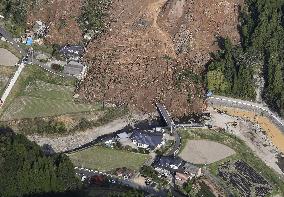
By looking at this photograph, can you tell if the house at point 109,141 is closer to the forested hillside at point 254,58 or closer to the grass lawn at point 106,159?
the grass lawn at point 106,159

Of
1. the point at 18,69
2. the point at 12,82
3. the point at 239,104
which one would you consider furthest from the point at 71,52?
the point at 239,104

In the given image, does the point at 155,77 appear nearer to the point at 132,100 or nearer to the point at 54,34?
the point at 132,100

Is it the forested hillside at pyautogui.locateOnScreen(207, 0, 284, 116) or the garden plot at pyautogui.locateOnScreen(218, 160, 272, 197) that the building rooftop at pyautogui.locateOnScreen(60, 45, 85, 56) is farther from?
the garden plot at pyautogui.locateOnScreen(218, 160, 272, 197)

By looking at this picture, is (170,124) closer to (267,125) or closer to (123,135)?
(123,135)

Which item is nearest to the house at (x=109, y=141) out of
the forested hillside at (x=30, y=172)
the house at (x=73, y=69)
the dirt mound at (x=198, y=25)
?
the forested hillside at (x=30, y=172)

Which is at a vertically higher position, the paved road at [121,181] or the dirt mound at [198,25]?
the dirt mound at [198,25]

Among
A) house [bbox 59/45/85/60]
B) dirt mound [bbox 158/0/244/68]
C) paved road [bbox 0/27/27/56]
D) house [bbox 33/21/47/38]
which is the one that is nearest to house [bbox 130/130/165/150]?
dirt mound [bbox 158/0/244/68]

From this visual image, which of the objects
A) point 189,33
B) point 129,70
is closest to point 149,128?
point 129,70
